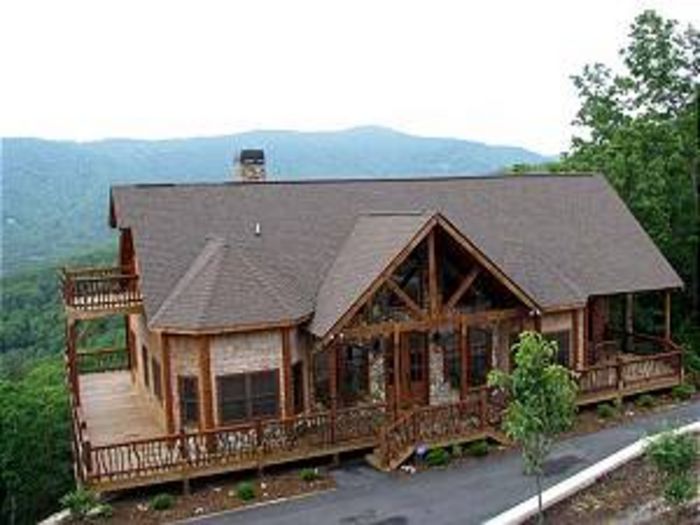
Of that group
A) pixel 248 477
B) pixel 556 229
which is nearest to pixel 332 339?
pixel 248 477

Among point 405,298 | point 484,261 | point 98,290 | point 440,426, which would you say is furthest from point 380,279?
point 98,290

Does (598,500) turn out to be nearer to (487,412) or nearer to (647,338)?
(487,412)

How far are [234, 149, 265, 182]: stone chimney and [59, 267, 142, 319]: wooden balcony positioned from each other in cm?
736

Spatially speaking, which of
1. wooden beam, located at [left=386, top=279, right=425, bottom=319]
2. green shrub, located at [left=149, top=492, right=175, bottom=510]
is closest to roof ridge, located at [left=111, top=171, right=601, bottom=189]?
wooden beam, located at [left=386, top=279, right=425, bottom=319]

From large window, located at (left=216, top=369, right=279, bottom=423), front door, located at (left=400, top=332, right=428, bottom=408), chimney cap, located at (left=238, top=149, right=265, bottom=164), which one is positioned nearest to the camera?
large window, located at (left=216, top=369, right=279, bottom=423)

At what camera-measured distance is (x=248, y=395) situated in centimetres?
2194

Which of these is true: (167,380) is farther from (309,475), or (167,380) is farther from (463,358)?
(463,358)

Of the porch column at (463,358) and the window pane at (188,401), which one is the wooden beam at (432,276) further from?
the window pane at (188,401)

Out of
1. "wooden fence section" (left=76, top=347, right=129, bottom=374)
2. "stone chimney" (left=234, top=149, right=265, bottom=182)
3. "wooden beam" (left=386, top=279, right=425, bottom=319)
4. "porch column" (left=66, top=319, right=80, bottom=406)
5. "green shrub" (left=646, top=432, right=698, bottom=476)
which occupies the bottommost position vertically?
"wooden fence section" (left=76, top=347, right=129, bottom=374)

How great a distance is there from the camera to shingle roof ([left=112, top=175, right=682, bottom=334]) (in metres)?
22.5

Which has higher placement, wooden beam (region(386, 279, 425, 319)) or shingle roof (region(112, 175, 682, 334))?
shingle roof (region(112, 175, 682, 334))

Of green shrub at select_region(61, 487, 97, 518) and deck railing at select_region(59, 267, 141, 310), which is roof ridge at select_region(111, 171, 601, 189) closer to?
deck railing at select_region(59, 267, 141, 310)

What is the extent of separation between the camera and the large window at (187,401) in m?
21.7

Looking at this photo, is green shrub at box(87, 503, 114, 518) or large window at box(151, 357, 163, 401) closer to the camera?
green shrub at box(87, 503, 114, 518)
